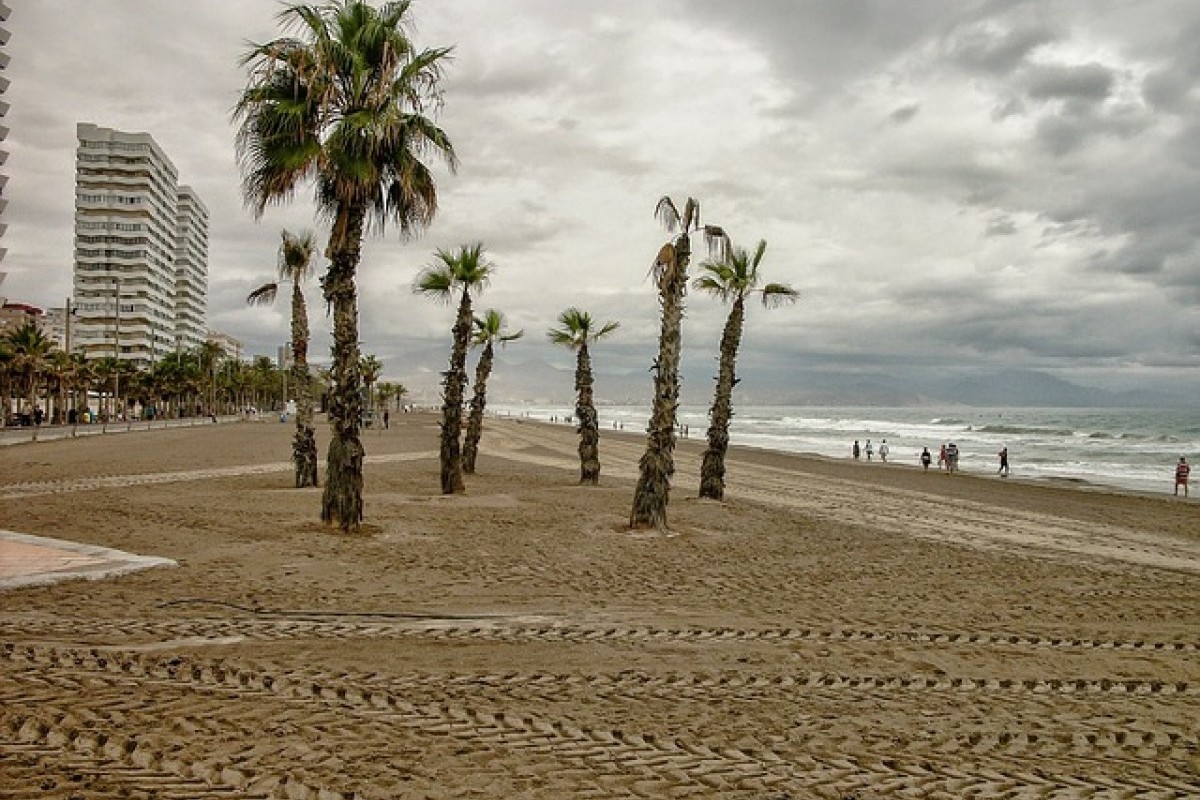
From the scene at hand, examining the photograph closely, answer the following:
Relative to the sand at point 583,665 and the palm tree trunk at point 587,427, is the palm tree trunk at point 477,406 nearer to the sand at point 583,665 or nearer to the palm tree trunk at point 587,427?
the palm tree trunk at point 587,427

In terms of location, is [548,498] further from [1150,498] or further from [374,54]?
[1150,498]

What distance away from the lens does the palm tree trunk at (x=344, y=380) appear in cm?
1266

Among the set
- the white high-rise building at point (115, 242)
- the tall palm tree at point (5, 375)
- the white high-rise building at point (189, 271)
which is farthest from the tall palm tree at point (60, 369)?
the white high-rise building at point (189, 271)

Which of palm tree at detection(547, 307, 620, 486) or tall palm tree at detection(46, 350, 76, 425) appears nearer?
palm tree at detection(547, 307, 620, 486)

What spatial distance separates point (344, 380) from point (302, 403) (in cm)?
668

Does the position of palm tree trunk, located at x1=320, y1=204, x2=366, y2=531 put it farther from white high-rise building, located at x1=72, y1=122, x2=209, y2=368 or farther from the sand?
white high-rise building, located at x1=72, y1=122, x2=209, y2=368

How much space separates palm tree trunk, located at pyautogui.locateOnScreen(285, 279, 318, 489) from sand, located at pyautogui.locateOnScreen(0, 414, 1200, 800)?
3.80m

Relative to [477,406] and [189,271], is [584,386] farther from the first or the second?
[189,271]

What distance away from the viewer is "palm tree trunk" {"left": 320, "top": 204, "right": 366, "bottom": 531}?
1266cm

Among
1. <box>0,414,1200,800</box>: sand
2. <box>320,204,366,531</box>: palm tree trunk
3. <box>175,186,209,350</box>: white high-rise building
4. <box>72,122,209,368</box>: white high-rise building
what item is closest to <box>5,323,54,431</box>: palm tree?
<box>0,414,1200,800</box>: sand

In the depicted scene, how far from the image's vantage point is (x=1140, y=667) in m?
7.07

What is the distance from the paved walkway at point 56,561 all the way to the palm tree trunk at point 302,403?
7.25 meters

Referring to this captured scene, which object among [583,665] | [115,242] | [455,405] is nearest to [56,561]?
[583,665]

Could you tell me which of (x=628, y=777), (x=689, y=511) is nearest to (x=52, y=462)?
(x=689, y=511)
